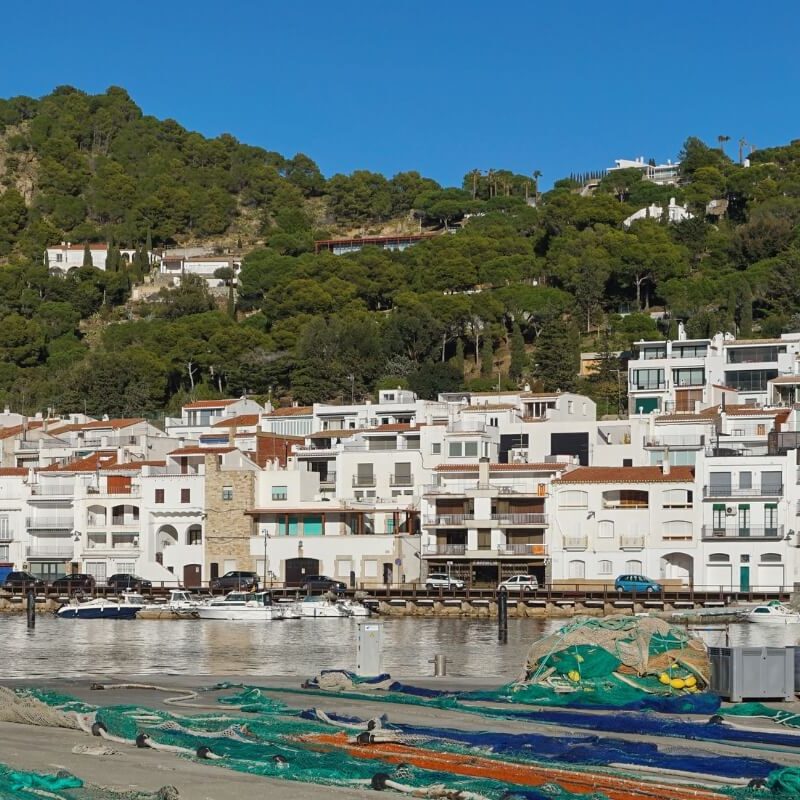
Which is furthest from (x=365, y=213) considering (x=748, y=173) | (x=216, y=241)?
(x=748, y=173)

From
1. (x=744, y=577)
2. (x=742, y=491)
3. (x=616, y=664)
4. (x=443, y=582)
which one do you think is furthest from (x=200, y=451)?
(x=616, y=664)

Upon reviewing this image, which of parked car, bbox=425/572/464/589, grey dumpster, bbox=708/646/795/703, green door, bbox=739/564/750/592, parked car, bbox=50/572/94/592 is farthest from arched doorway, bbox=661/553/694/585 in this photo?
grey dumpster, bbox=708/646/795/703

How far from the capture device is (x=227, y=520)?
7188 cm

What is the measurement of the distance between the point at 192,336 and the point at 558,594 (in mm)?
59329

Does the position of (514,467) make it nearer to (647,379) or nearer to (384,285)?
(647,379)

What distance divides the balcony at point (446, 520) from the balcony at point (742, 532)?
9.37 metres

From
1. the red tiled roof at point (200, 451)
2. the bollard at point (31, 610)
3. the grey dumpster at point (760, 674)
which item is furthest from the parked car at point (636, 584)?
the grey dumpster at point (760, 674)

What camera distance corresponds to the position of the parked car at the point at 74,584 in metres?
67.8

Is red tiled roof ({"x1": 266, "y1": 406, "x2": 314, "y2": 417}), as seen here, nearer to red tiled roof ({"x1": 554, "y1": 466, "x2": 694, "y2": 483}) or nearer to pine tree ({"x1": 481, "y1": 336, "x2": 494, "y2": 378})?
pine tree ({"x1": 481, "y1": 336, "x2": 494, "y2": 378})

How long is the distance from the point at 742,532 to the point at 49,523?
98.9 ft

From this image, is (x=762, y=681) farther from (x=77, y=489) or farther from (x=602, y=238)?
(x=602, y=238)

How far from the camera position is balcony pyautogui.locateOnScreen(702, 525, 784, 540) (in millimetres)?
63031

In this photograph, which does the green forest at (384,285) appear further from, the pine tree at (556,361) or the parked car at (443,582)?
the parked car at (443,582)

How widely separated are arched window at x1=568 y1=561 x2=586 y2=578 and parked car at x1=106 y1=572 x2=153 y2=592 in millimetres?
16409
